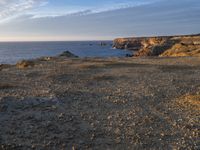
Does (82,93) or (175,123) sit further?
(82,93)

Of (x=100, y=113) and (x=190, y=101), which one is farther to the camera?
(x=190, y=101)

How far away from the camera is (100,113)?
19781mm

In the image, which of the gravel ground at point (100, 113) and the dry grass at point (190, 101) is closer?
the gravel ground at point (100, 113)

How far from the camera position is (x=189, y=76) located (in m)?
33.8

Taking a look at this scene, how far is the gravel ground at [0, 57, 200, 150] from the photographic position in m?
15.4

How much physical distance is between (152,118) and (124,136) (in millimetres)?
3229

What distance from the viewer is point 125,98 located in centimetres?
2358

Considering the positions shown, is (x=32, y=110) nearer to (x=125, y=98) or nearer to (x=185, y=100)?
(x=125, y=98)

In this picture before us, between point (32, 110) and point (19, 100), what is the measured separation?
6.51 ft

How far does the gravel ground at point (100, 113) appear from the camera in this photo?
607 inches

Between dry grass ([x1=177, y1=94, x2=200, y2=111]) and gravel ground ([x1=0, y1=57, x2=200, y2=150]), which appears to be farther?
dry grass ([x1=177, y1=94, x2=200, y2=111])

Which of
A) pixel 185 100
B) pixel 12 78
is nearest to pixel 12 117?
pixel 185 100

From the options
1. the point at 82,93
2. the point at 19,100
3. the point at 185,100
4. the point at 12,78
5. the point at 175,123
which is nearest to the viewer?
the point at 175,123

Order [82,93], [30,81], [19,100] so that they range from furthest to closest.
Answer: [30,81] → [82,93] → [19,100]
